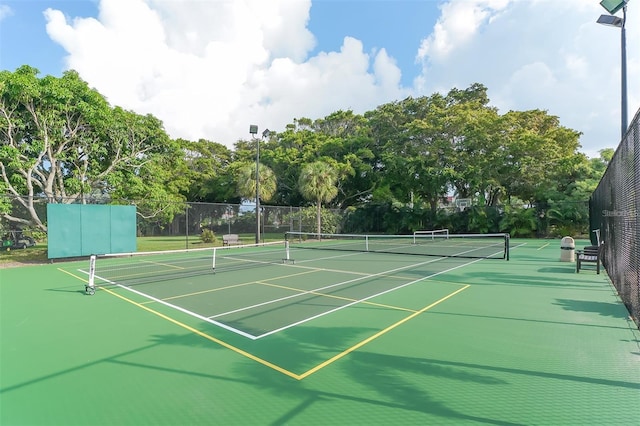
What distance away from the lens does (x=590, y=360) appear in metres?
4.46

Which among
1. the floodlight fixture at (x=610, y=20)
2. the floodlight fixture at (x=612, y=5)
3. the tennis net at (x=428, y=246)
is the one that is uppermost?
the floodlight fixture at (x=612, y=5)

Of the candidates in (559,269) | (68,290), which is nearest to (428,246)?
(559,269)

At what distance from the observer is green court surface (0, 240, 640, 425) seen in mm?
3393

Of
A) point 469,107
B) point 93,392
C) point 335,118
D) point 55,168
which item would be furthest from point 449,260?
point 335,118

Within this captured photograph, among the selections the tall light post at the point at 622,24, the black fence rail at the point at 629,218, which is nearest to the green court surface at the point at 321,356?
the black fence rail at the point at 629,218

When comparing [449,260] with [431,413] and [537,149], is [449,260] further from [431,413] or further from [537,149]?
[537,149]

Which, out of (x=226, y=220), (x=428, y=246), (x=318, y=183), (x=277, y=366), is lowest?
(x=277, y=366)

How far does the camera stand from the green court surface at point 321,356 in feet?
11.1

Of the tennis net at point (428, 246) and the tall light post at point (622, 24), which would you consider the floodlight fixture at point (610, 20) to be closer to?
the tall light post at point (622, 24)

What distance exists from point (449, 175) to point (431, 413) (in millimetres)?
29147

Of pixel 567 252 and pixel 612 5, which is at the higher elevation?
pixel 612 5

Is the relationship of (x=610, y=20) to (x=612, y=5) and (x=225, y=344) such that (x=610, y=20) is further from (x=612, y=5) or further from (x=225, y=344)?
(x=225, y=344)

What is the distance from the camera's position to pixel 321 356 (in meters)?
4.68

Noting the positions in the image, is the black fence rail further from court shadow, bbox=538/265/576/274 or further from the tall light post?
the tall light post
